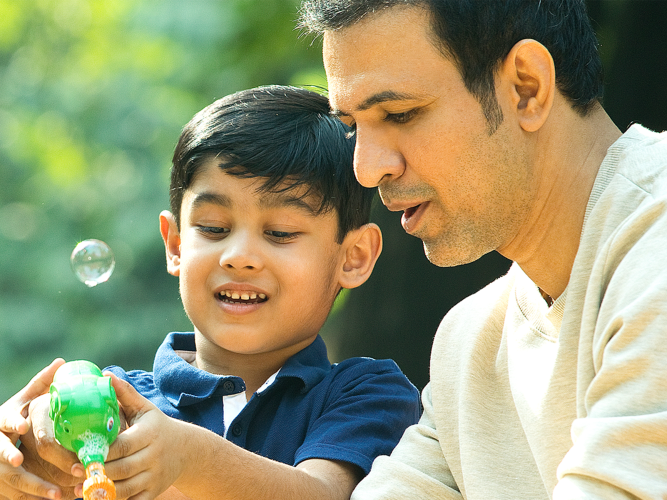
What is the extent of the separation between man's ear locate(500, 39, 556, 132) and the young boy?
58 centimetres

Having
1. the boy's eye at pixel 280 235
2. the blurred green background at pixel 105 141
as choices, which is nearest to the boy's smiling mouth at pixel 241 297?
the boy's eye at pixel 280 235

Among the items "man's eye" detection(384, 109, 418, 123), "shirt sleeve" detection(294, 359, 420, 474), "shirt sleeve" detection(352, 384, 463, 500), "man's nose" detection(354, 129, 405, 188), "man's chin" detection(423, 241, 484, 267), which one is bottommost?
"shirt sleeve" detection(352, 384, 463, 500)

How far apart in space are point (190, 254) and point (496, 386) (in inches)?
29.8

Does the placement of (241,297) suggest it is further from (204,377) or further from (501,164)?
(501,164)

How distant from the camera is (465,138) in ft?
5.64

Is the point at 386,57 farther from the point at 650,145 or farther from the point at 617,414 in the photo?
the point at 617,414

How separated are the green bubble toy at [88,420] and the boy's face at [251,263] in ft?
1.88

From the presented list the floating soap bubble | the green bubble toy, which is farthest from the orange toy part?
the floating soap bubble

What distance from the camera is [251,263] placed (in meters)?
2.01

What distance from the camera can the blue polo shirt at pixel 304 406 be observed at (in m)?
1.95

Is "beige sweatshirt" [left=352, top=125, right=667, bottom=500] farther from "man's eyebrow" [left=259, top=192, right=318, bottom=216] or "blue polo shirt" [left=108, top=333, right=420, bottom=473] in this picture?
"man's eyebrow" [left=259, top=192, right=318, bottom=216]

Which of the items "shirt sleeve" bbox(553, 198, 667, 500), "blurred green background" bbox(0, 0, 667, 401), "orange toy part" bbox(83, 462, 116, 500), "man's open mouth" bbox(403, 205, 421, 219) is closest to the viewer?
"shirt sleeve" bbox(553, 198, 667, 500)

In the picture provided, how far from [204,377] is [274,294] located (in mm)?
244

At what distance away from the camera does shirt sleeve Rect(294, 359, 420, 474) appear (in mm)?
1901
